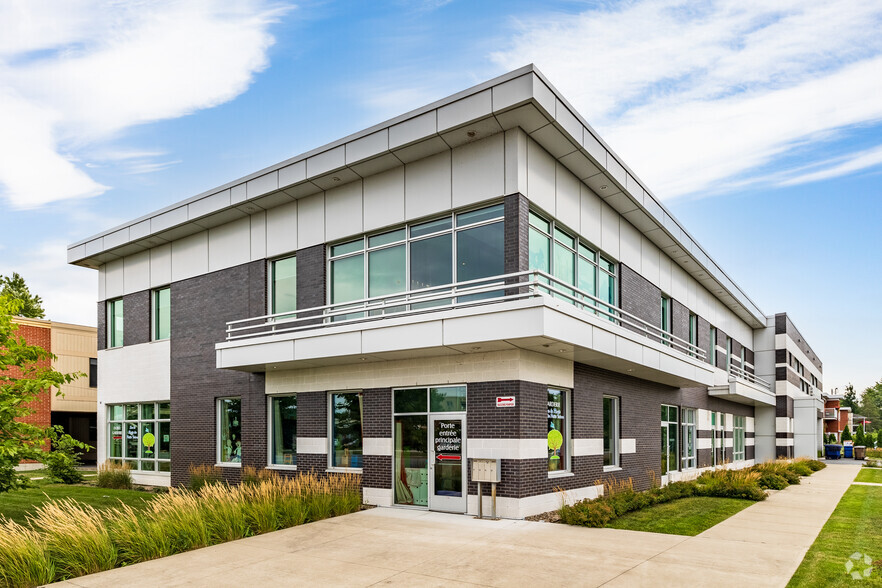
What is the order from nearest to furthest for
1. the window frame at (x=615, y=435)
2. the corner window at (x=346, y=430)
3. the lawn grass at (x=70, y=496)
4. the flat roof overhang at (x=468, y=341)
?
the flat roof overhang at (x=468, y=341) → the corner window at (x=346, y=430) → the lawn grass at (x=70, y=496) → the window frame at (x=615, y=435)

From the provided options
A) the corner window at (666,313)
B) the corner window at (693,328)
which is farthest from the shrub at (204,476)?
the corner window at (693,328)

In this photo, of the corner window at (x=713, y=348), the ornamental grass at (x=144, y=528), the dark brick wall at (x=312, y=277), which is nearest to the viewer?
the ornamental grass at (x=144, y=528)

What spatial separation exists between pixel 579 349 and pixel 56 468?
36.6 feet

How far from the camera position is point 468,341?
1389cm

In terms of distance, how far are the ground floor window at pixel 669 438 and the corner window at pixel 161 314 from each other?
1748 cm

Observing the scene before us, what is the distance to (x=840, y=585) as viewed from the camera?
909cm

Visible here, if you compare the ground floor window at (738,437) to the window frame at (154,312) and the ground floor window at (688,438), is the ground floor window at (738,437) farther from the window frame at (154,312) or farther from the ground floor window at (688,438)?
the window frame at (154,312)

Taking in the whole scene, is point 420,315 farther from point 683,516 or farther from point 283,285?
point 683,516

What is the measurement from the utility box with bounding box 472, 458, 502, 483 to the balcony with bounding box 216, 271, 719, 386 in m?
2.37

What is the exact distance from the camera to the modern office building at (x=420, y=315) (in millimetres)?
14742

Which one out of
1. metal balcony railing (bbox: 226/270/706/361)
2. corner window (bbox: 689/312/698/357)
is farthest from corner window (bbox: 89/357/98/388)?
corner window (bbox: 689/312/698/357)

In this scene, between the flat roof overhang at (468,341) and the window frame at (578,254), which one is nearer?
the flat roof overhang at (468,341)

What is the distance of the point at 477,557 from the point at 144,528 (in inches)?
222

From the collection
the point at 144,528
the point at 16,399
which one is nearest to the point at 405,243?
the point at 144,528
